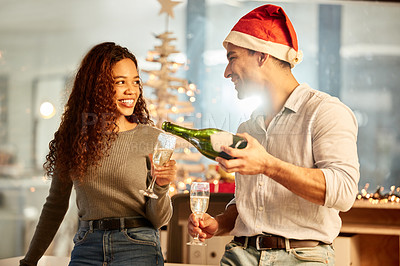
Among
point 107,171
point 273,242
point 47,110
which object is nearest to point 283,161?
point 273,242

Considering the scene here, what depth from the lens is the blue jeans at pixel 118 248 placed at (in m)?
1.38

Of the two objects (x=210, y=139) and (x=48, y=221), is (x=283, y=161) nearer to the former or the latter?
(x=210, y=139)

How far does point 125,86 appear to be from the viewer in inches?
59.7

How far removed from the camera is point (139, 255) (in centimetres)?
138

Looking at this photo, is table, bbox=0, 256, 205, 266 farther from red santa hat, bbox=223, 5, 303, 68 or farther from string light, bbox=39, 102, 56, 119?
string light, bbox=39, 102, 56, 119

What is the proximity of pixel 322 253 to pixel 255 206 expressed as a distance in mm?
165

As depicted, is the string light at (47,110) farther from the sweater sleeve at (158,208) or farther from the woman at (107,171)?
the sweater sleeve at (158,208)

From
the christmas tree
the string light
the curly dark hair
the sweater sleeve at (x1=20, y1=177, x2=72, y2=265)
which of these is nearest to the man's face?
the curly dark hair

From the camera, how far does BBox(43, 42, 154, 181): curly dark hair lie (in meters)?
1.49

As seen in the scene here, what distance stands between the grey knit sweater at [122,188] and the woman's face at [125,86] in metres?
0.07

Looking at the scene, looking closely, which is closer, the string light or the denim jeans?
the denim jeans

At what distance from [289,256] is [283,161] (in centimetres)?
21

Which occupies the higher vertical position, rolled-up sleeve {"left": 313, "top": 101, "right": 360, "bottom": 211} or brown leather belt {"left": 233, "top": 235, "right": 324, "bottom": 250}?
rolled-up sleeve {"left": 313, "top": 101, "right": 360, "bottom": 211}

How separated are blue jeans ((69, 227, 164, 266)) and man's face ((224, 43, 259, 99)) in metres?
0.49
